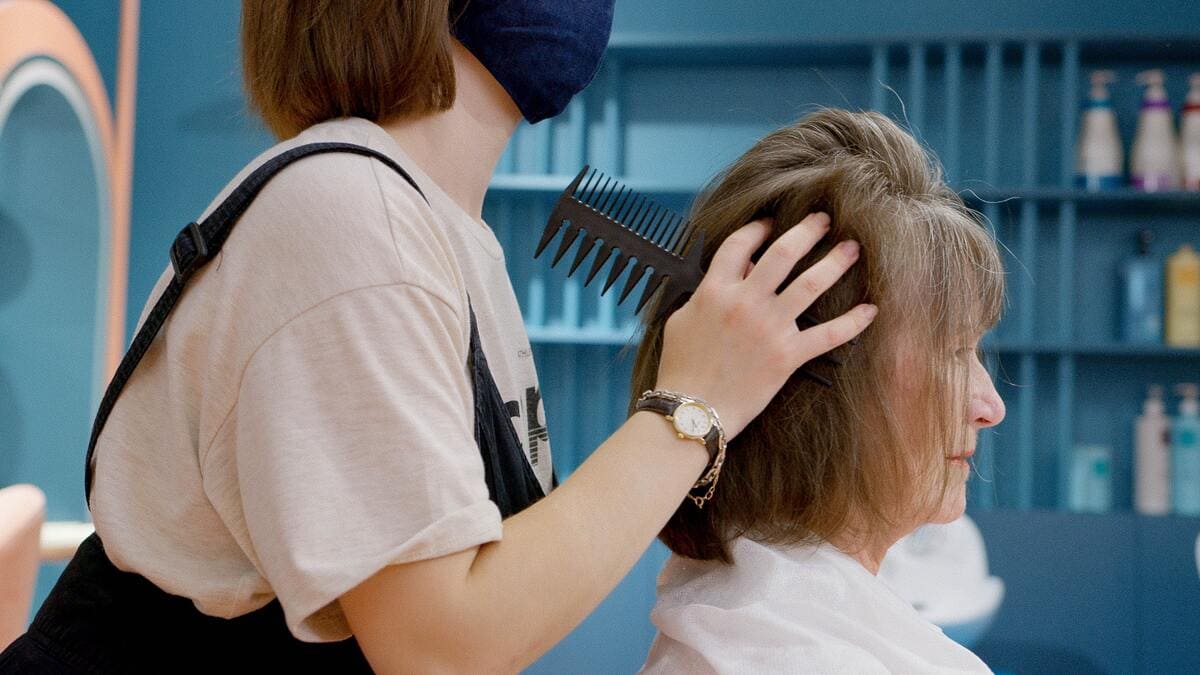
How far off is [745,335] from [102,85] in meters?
3.21

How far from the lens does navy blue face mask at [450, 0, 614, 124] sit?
1.13m

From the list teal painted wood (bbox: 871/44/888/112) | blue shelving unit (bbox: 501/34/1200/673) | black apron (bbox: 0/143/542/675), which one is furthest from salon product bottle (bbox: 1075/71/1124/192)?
black apron (bbox: 0/143/542/675)

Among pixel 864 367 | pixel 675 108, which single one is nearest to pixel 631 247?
pixel 864 367

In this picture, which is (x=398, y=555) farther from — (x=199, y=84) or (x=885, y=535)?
(x=199, y=84)

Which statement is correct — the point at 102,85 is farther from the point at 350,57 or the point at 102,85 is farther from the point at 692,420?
the point at 692,420

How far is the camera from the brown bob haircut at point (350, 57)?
103 centimetres

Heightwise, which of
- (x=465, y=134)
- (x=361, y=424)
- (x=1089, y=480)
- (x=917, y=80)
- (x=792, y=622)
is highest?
(x=917, y=80)

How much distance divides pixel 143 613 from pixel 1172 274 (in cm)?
378

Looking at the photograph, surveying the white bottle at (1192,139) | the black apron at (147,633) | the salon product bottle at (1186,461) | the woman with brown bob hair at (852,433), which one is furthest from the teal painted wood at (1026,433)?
the black apron at (147,633)

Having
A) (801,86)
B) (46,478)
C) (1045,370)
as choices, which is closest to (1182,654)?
(1045,370)

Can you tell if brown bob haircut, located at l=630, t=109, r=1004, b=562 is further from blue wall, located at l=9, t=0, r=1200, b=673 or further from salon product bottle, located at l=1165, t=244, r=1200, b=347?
salon product bottle, located at l=1165, t=244, r=1200, b=347

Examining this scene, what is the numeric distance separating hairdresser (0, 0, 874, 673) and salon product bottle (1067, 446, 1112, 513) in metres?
3.13

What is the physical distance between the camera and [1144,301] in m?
3.88

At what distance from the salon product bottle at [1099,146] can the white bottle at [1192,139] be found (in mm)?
205
